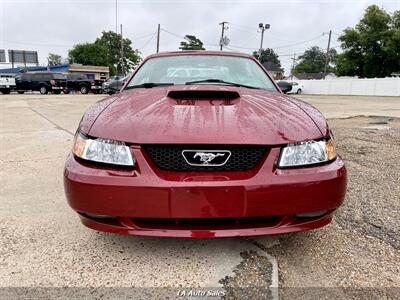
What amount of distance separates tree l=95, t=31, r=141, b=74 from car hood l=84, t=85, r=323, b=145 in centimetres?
8263

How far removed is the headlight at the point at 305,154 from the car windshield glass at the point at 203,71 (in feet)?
4.17

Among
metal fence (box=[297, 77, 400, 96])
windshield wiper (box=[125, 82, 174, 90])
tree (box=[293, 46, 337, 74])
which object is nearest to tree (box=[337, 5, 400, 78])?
metal fence (box=[297, 77, 400, 96])

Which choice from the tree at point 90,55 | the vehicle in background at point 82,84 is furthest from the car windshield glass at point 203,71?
the tree at point 90,55

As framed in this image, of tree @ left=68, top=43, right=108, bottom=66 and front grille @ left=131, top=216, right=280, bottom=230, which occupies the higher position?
tree @ left=68, top=43, right=108, bottom=66

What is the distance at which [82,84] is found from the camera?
3028cm

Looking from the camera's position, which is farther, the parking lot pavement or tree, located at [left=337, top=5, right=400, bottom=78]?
tree, located at [left=337, top=5, right=400, bottom=78]

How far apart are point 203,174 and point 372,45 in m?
48.6

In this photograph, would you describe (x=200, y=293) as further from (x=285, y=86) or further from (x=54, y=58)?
(x=54, y=58)

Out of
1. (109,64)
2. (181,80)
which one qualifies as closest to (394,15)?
(181,80)

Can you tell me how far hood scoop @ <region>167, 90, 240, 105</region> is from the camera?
8.27ft

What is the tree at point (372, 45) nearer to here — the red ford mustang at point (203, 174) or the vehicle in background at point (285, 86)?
the vehicle in background at point (285, 86)

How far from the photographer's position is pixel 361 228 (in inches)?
108

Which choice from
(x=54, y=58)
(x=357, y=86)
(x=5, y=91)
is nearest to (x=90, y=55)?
(x=54, y=58)

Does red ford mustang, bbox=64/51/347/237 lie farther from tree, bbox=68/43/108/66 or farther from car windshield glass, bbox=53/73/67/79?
Answer: tree, bbox=68/43/108/66
